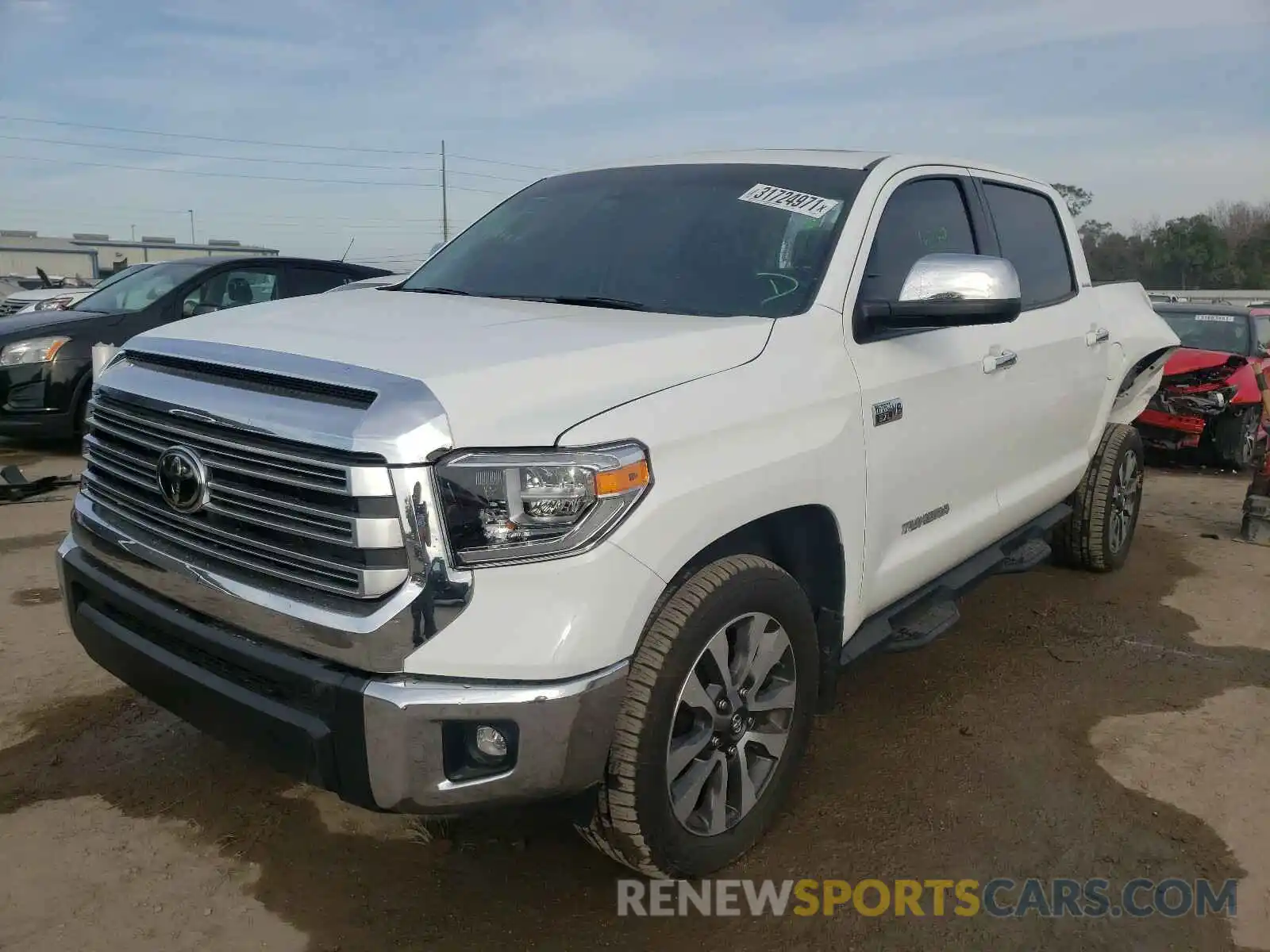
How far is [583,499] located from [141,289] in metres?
7.79

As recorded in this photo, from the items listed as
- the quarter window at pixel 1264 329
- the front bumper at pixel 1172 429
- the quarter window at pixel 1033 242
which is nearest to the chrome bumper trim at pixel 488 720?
the quarter window at pixel 1033 242

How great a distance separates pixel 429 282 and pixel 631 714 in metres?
1.93

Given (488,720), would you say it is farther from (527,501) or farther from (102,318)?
(102,318)

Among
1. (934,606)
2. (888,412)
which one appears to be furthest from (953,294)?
(934,606)

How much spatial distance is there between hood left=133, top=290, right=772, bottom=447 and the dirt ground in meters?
1.04

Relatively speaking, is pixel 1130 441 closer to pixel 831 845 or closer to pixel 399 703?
pixel 831 845

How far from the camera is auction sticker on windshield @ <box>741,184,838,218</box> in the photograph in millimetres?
3168

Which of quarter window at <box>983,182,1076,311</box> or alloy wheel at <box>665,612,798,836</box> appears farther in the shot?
quarter window at <box>983,182,1076,311</box>

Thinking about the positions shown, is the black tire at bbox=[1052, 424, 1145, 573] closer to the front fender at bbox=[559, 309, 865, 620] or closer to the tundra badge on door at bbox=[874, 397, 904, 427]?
the tundra badge on door at bbox=[874, 397, 904, 427]

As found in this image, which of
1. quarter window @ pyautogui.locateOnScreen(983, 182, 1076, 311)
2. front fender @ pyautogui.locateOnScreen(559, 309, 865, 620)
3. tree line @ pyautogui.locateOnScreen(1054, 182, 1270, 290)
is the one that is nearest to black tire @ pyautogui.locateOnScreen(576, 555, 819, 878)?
front fender @ pyautogui.locateOnScreen(559, 309, 865, 620)

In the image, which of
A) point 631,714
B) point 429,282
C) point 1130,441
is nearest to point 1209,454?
point 1130,441

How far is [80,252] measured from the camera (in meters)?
57.7

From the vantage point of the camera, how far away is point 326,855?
8.94 feet

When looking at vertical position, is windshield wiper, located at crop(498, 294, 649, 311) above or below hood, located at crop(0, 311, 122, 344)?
above
